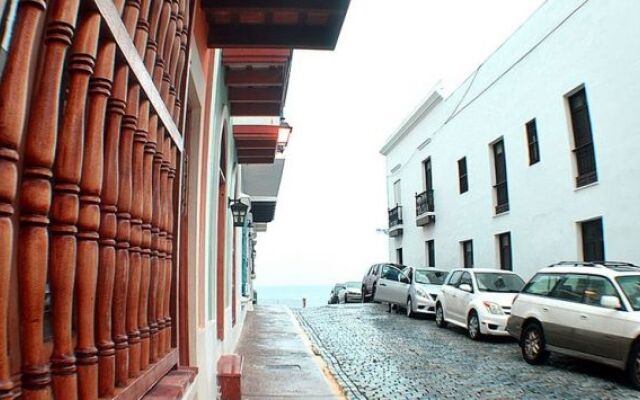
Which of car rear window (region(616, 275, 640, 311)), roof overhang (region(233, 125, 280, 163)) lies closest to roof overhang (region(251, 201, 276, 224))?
roof overhang (region(233, 125, 280, 163))

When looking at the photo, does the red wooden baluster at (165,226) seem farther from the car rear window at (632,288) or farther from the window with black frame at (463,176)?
the window with black frame at (463,176)

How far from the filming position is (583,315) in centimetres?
776

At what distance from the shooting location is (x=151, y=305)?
2.45m

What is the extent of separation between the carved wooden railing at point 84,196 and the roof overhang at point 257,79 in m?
3.64

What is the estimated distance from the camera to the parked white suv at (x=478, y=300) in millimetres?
11148

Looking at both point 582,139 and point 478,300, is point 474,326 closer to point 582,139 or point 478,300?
point 478,300

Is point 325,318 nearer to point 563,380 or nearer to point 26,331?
point 563,380

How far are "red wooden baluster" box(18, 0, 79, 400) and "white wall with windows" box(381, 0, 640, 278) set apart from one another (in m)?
11.4

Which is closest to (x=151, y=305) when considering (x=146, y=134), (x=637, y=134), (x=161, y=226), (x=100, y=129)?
(x=161, y=226)

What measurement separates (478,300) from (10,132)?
11309 millimetres

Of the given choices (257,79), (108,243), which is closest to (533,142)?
(257,79)

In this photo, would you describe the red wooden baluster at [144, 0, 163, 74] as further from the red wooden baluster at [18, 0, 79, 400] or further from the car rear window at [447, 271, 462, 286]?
the car rear window at [447, 271, 462, 286]

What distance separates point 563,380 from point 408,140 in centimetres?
1854

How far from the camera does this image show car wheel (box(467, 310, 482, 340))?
37.5ft
